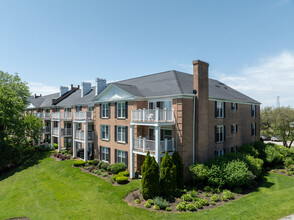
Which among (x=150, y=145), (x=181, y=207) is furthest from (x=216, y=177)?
(x=150, y=145)

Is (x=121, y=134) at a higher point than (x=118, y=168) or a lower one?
higher

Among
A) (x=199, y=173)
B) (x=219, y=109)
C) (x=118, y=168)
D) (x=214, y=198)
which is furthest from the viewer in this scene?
(x=219, y=109)

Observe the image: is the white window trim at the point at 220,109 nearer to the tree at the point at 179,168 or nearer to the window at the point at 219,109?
the window at the point at 219,109

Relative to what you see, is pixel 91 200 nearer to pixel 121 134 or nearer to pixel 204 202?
pixel 121 134

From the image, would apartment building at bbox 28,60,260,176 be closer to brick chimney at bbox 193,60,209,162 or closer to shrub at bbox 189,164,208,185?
brick chimney at bbox 193,60,209,162

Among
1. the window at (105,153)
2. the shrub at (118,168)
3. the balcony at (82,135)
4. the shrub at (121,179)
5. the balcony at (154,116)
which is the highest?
the balcony at (154,116)

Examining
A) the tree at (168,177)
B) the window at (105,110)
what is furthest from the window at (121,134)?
the tree at (168,177)

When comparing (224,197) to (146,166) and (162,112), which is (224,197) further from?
(162,112)

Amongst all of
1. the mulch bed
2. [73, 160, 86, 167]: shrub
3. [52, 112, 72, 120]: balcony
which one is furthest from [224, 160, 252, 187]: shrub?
[52, 112, 72, 120]: balcony
